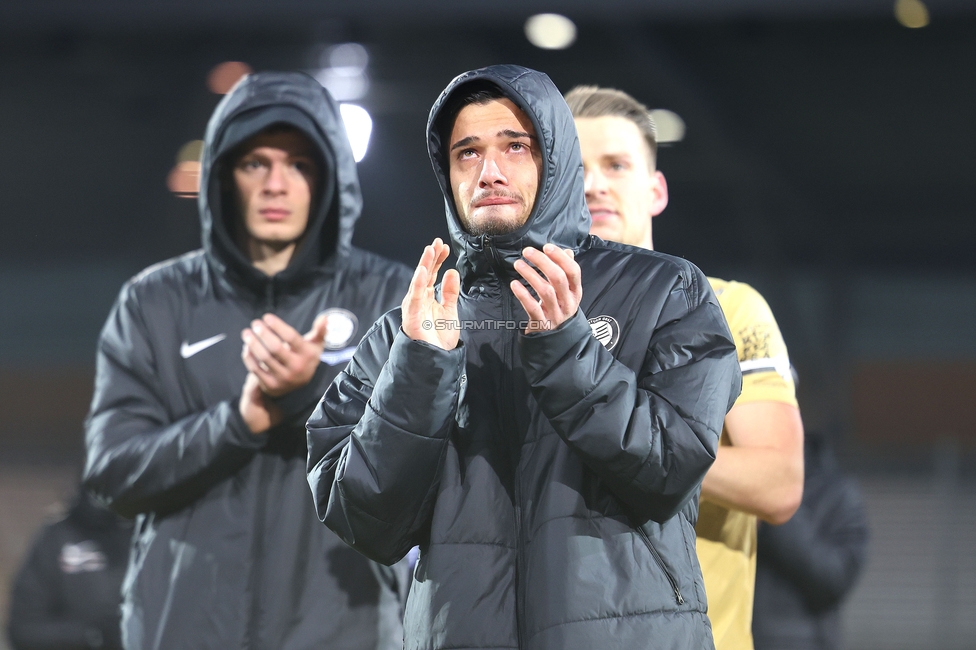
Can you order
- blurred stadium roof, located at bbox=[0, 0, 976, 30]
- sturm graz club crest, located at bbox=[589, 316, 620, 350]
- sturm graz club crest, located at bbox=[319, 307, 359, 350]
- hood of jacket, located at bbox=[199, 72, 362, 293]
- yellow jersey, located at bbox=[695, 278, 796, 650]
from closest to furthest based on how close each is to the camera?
sturm graz club crest, located at bbox=[589, 316, 620, 350]
yellow jersey, located at bbox=[695, 278, 796, 650]
sturm graz club crest, located at bbox=[319, 307, 359, 350]
hood of jacket, located at bbox=[199, 72, 362, 293]
blurred stadium roof, located at bbox=[0, 0, 976, 30]

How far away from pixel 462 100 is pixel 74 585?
347cm

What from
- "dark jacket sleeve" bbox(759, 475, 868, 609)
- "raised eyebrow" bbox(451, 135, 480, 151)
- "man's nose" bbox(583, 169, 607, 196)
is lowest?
"dark jacket sleeve" bbox(759, 475, 868, 609)

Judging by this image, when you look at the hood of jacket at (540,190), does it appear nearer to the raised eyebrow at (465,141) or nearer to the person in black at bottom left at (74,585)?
the raised eyebrow at (465,141)

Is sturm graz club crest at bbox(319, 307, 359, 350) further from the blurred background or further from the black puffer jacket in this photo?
the blurred background

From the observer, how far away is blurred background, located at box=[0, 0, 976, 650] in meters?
10.1

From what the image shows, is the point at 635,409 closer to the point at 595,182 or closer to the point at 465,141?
the point at 465,141

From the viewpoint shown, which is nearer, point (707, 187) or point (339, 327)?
point (339, 327)

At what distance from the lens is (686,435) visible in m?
1.63

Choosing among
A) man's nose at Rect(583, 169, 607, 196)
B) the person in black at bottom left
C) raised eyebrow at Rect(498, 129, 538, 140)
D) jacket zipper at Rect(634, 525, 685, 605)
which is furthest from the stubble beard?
the person in black at bottom left

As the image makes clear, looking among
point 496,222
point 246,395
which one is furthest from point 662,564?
point 246,395

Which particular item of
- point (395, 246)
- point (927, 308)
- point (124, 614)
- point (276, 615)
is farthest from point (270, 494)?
point (927, 308)

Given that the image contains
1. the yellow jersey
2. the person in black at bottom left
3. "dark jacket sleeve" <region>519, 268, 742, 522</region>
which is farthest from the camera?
the person in black at bottom left

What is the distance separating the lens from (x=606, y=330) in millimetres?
1785

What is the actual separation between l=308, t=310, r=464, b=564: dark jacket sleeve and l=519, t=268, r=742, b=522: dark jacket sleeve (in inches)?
5.7
